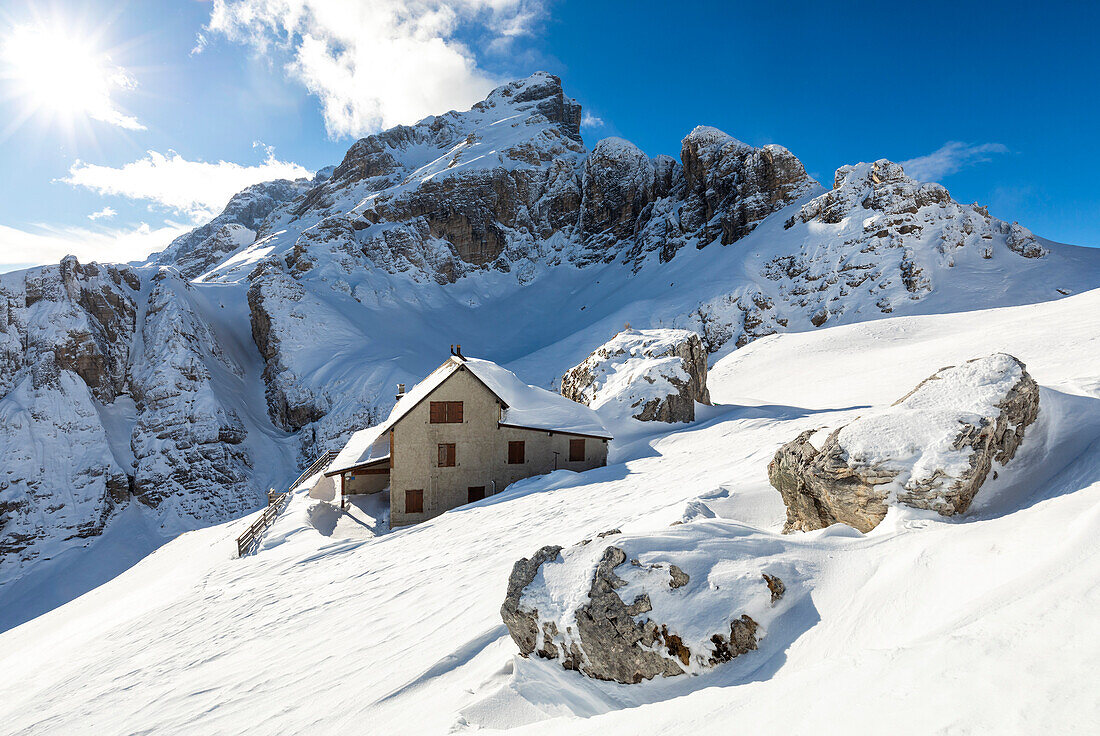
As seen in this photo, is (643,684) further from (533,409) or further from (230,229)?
(230,229)

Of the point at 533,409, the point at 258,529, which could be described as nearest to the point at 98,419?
the point at 258,529

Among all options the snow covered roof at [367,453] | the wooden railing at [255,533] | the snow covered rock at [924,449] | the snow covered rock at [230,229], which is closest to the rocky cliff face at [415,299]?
the snow covered roof at [367,453]

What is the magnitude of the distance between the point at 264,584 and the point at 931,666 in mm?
15951

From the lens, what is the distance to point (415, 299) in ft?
258

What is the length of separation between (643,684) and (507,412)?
18324 mm

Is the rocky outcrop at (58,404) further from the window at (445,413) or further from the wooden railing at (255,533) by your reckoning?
the window at (445,413)

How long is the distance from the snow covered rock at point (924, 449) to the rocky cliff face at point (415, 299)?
44.8 metres

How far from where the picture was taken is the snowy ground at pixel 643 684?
351cm

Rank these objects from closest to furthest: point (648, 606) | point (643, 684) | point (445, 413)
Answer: point (643, 684) → point (648, 606) → point (445, 413)

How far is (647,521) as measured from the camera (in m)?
10.6

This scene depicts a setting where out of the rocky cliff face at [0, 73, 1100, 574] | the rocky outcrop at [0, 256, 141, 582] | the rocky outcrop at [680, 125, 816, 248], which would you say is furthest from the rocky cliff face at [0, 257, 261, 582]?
the rocky outcrop at [680, 125, 816, 248]

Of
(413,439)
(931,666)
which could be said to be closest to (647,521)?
(931,666)

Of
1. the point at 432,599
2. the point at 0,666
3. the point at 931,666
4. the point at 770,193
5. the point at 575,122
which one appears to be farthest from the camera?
the point at 575,122

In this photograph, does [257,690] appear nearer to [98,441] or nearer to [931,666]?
[931,666]
